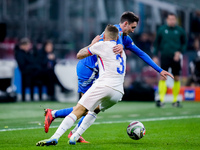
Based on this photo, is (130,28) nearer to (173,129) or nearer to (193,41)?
(173,129)

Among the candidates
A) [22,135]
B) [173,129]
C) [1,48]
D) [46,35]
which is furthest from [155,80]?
[22,135]

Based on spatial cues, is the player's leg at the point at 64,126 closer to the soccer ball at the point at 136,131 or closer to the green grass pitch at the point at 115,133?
the green grass pitch at the point at 115,133

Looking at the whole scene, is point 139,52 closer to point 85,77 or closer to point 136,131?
point 85,77

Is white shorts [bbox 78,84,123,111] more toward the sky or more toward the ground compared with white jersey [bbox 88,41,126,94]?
more toward the ground

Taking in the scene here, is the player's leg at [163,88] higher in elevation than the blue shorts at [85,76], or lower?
lower

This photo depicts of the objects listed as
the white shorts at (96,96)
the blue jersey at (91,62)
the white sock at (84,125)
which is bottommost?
the white sock at (84,125)

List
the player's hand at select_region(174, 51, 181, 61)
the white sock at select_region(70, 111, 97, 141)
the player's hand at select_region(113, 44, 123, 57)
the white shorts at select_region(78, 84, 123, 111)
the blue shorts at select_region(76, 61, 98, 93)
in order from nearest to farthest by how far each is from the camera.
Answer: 1. the white shorts at select_region(78, 84, 123, 111)
2. the player's hand at select_region(113, 44, 123, 57)
3. the white sock at select_region(70, 111, 97, 141)
4. the blue shorts at select_region(76, 61, 98, 93)
5. the player's hand at select_region(174, 51, 181, 61)

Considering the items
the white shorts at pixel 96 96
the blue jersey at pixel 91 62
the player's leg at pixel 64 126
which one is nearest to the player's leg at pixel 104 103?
the white shorts at pixel 96 96

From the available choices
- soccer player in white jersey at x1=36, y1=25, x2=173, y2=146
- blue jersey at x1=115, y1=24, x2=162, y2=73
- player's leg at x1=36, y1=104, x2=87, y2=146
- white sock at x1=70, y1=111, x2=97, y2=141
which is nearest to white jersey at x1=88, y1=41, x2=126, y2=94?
soccer player in white jersey at x1=36, y1=25, x2=173, y2=146

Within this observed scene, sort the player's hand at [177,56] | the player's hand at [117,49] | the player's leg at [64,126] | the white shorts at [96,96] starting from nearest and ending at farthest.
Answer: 1. the player's leg at [64,126]
2. the white shorts at [96,96]
3. the player's hand at [117,49]
4. the player's hand at [177,56]

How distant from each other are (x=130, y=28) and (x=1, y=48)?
429 inches

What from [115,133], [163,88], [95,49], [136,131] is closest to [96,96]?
[95,49]

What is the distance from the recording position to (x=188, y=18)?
20906mm

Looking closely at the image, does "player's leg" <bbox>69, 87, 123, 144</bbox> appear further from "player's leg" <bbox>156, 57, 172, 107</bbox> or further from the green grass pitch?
"player's leg" <bbox>156, 57, 172, 107</bbox>
